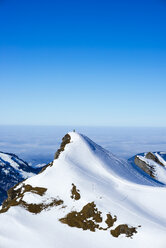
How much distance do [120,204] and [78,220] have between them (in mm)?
8020

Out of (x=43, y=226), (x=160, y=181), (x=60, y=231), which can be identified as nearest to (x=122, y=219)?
(x=60, y=231)

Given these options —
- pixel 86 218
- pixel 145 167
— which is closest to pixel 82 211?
pixel 86 218

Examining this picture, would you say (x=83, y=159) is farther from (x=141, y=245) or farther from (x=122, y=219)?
(x=141, y=245)

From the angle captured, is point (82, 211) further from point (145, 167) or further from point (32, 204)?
point (145, 167)

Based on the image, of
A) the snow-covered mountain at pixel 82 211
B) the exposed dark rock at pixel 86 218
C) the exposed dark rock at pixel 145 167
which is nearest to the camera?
→ the snow-covered mountain at pixel 82 211

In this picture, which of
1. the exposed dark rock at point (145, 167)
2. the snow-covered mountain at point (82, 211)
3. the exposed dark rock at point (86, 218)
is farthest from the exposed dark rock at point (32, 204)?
the exposed dark rock at point (145, 167)

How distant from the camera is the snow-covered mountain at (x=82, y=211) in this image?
32.2 m

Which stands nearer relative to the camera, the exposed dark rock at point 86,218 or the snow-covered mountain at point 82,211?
the snow-covered mountain at point 82,211

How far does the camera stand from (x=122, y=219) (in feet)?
114

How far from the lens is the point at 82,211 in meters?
37.3

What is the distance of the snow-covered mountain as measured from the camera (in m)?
32.2

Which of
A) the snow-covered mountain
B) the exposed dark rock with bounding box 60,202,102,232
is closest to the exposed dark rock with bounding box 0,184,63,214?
the snow-covered mountain

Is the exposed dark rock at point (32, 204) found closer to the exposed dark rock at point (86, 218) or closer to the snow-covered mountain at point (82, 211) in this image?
the snow-covered mountain at point (82, 211)

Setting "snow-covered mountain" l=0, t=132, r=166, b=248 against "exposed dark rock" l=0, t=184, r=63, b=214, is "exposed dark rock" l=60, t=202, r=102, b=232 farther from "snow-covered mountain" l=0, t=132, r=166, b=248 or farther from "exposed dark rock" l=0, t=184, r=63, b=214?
"exposed dark rock" l=0, t=184, r=63, b=214
